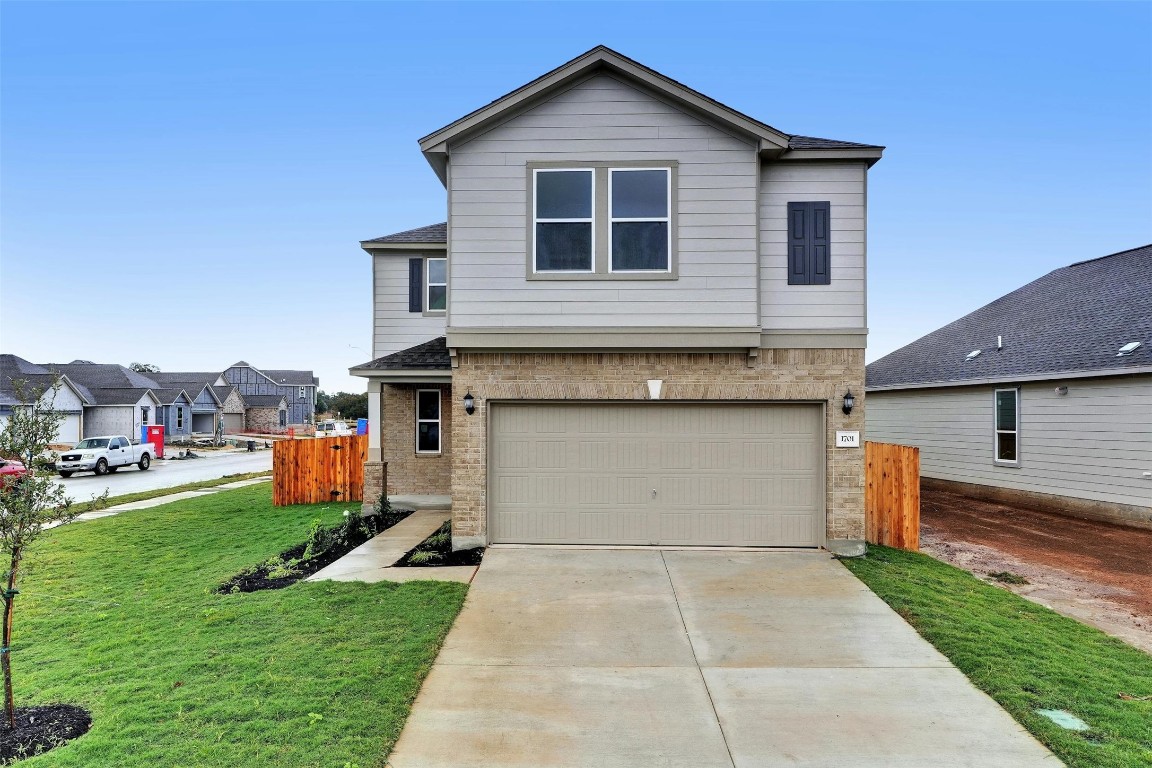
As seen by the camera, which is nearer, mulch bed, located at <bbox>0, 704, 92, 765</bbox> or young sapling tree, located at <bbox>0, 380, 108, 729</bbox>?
mulch bed, located at <bbox>0, 704, 92, 765</bbox>

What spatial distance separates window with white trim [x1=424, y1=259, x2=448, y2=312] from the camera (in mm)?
13445

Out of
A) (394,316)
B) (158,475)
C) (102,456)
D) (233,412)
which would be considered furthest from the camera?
(233,412)

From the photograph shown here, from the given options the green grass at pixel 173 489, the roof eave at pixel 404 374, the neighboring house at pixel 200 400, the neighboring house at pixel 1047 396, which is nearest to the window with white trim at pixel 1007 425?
the neighboring house at pixel 1047 396

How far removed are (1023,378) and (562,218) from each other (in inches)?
483

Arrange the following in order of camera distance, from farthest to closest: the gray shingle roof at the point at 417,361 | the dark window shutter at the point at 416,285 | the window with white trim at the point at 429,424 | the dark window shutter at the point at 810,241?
the dark window shutter at the point at 416,285
the window with white trim at the point at 429,424
the gray shingle roof at the point at 417,361
the dark window shutter at the point at 810,241

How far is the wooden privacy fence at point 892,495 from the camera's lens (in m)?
9.07

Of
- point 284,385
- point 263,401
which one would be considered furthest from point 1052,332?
point 284,385

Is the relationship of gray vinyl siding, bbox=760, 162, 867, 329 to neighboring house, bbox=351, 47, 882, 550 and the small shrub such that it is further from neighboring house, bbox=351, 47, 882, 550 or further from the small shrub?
the small shrub

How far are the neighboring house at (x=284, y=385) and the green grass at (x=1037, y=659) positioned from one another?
68724mm

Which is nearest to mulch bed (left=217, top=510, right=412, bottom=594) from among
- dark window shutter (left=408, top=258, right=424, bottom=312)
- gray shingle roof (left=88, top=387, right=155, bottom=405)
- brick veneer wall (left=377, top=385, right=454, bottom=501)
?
brick veneer wall (left=377, top=385, right=454, bottom=501)

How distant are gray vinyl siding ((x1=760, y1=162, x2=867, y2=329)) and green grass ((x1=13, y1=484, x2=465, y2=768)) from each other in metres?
6.17

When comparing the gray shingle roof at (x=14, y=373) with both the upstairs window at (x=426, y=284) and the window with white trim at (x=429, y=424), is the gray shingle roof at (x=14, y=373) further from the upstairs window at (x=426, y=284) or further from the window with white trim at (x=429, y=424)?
the window with white trim at (x=429, y=424)

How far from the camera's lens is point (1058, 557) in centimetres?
939

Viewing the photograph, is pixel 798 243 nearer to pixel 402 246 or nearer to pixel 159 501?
pixel 402 246
